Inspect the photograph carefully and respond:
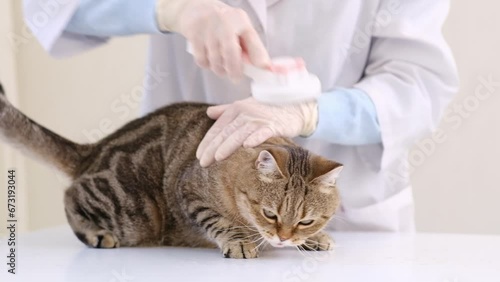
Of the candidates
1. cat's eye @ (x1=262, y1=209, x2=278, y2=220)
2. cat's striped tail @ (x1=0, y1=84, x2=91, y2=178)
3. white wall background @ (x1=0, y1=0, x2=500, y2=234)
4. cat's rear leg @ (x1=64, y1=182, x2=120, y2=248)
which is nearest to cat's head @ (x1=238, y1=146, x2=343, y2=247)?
cat's eye @ (x1=262, y1=209, x2=278, y2=220)

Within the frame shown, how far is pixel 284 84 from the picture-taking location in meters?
0.97

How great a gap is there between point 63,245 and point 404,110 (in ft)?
2.06

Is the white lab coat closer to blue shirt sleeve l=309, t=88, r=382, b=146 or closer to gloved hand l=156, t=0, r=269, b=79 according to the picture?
blue shirt sleeve l=309, t=88, r=382, b=146

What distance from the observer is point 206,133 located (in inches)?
47.7

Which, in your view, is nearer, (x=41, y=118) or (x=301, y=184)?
(x=301, y=184)

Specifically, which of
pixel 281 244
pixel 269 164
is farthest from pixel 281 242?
pixel 269 164

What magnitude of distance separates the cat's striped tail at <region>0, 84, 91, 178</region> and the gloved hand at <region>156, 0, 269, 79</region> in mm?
329

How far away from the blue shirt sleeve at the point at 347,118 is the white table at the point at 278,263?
0.18 m

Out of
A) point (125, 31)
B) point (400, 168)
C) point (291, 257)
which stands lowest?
point (400, 168)

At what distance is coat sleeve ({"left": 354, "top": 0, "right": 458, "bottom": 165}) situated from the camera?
52.0 inches

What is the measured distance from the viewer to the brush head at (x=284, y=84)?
970 mm

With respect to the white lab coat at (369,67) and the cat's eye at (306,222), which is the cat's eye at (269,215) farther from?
the white lab coat at (369,67)

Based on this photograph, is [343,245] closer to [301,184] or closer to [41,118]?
[301,184]

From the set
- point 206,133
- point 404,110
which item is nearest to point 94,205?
point 206,133
